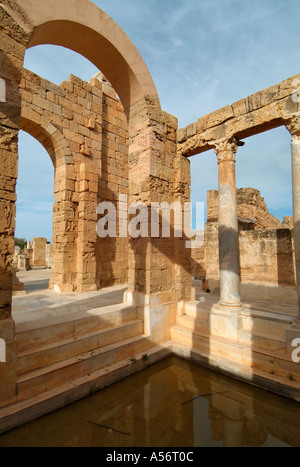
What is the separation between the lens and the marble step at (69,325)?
374 centimetres

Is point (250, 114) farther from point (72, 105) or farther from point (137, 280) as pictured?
point (72, 105)

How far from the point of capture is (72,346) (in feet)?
13.3

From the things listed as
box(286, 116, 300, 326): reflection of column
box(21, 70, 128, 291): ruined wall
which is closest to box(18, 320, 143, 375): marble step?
box(21, 70, 128, 291): ruined wall

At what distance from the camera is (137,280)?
Answer: 567 centimetres

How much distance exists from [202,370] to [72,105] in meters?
8.90

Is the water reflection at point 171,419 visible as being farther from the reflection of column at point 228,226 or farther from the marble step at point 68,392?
the reflection of column at point 228,226

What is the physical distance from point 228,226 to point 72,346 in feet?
13.2

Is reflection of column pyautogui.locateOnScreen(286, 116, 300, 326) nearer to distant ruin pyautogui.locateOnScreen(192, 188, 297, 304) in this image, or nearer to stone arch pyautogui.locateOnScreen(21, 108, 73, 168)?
distant ruin pyautogui.locateOnScreen(192, 188, 297, 304)

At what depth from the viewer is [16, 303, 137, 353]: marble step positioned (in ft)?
12.3

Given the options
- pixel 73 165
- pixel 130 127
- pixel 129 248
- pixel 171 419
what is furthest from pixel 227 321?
pixel 73 165

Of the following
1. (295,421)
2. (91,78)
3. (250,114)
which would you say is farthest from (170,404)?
(91,78)

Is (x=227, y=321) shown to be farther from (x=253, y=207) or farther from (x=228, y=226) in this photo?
(x=253, y=207)

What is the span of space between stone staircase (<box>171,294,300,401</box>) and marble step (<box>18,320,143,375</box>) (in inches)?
47.8
